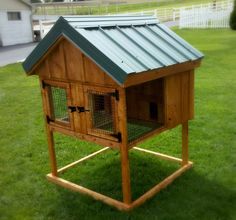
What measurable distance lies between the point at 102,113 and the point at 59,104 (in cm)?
49

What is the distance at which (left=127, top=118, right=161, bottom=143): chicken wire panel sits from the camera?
3.49 metres

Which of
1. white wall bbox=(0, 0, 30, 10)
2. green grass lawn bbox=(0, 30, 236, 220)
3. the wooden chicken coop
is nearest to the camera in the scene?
the wooden chicken coop

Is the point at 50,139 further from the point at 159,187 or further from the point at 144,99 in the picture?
the point at 159,187

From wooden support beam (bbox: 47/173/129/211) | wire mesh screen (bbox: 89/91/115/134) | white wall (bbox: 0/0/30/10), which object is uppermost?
white wall (bbox: 0/0/30/10)

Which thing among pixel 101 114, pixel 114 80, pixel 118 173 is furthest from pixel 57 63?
pixel 118 173

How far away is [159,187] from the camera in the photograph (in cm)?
376

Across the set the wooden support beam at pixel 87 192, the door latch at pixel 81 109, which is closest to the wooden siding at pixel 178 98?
the door latch at pixel 81 109

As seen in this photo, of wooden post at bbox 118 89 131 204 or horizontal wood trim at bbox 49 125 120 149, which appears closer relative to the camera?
wooden post at bbox 118 89 131 204

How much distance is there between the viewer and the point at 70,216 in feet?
11.2

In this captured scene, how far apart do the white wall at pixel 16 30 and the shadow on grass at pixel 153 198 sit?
16.8 meters

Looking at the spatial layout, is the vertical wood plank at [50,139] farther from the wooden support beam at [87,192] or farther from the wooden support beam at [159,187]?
the wooden support beam at [159,187]

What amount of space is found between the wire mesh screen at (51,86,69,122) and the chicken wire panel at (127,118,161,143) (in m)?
0.69

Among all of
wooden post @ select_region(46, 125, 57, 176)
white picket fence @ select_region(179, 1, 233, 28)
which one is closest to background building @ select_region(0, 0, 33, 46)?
white picket fence @ select_region(179, 1, 233, 28)

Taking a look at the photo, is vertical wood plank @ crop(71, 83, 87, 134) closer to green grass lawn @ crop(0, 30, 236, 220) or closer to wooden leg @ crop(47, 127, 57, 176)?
wooden leg @ crop(47, 127, 57, 176)
